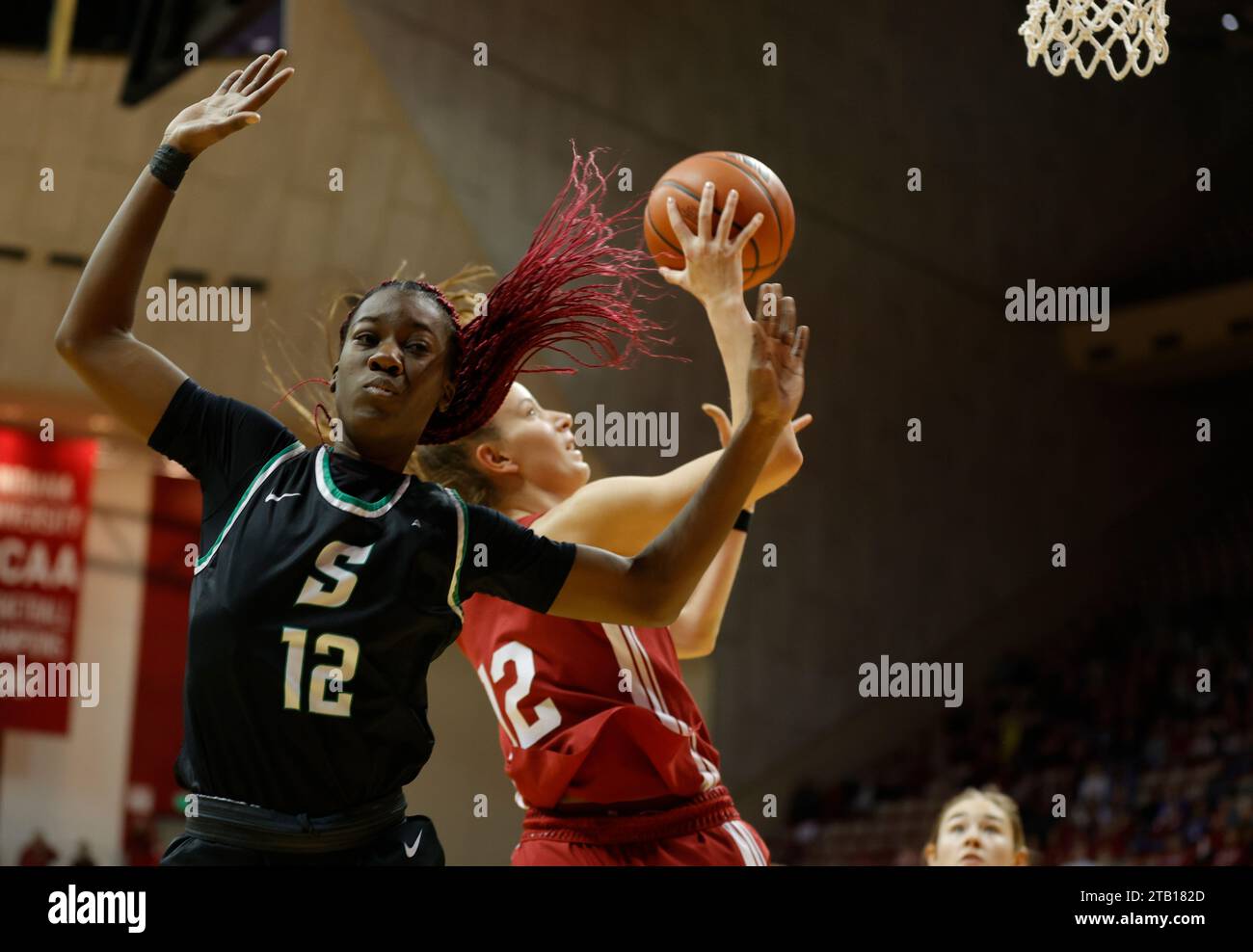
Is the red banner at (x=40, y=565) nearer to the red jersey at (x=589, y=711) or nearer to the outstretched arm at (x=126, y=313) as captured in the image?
the red jersey at (x=589, y=711)

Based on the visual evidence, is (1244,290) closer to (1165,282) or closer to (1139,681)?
(1165,282)

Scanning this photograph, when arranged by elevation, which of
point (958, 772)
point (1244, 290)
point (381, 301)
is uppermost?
point (1244, 290)

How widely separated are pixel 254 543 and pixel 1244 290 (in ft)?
47.3

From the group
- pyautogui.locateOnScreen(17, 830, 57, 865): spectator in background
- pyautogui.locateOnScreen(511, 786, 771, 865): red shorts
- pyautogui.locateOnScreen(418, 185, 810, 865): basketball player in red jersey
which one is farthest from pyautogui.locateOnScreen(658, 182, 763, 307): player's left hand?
pyautogui.locateOnScreen(17, 830, 57, 865): spectator in background

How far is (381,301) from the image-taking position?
2305 mm

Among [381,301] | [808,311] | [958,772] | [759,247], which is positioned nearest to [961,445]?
[808,311]

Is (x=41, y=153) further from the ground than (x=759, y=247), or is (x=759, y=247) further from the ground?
(x=41, y=153)

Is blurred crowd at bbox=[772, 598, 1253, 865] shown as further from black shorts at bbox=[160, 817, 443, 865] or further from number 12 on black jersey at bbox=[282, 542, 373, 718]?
number 12 on black jersey at bbox=[282, 542, 373, 718]

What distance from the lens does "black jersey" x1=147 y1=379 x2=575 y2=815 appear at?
6.81ft

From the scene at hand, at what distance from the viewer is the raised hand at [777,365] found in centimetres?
225

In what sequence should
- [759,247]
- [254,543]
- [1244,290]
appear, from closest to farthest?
[254,543], [759,247], [1244,290]

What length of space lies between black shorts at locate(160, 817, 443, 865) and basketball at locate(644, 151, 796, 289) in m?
1.72

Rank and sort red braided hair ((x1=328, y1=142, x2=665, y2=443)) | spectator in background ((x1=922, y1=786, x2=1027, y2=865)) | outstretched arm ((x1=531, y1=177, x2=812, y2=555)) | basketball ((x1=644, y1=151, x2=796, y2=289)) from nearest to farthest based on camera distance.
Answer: red braided hair ((x1=328, y1=142, x2=665, y2=443))
outstretched arm ((x1=531, y1=177, x2=812, y2=555))
basketball ((x1=644, y1=151, x2=796, y2=289))
spectator in background ((x1=922, y1=786, x2=1027, y2=865))

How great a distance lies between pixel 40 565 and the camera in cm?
963
